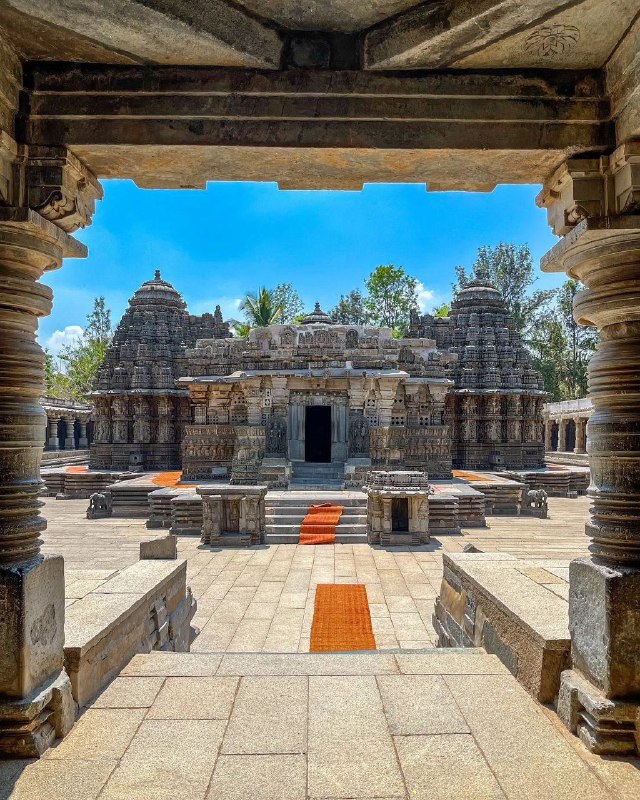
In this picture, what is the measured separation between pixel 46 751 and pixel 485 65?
4.36m

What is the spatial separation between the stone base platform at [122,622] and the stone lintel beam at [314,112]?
116 inches

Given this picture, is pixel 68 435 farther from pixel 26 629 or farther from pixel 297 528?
pixel 26 629

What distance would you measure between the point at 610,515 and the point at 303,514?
9551mm

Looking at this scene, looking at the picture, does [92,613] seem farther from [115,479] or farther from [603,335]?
[115,479]

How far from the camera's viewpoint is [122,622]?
11.7ft

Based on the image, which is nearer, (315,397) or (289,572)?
(289,572)

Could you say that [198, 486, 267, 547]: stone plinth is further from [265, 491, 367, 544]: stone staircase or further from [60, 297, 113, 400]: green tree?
[60, 297, 113, 400]: green tree

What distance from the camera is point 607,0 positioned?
7.98 ft

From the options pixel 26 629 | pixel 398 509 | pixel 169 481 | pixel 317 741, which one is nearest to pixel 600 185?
pixel 317 741

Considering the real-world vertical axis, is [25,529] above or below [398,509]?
above

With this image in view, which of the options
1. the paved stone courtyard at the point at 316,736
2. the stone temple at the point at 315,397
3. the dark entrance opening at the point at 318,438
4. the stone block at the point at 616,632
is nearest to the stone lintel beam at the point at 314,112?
the stone block at the point at 616,632

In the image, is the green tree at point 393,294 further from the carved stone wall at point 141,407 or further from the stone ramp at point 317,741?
the stone ramp at point 317,741

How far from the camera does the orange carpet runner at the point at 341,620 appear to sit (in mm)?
5434

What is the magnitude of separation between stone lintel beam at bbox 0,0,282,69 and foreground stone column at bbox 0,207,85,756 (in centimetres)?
94
